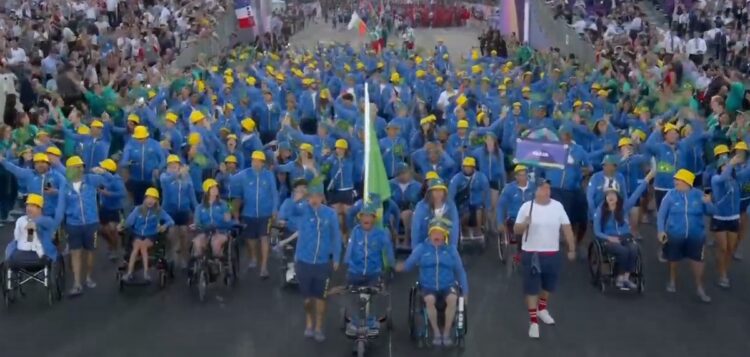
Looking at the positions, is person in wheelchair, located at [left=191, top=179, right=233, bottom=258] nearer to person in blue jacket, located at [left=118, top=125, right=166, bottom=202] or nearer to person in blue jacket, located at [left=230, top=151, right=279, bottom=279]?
person in blue jacket, located at [left=230, top=151, right=279, bottom=279]

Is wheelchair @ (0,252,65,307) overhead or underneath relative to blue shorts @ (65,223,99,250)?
underneath

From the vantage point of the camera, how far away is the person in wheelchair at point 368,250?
1059cm

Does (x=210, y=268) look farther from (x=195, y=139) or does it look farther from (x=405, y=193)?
(x=405, y=193)

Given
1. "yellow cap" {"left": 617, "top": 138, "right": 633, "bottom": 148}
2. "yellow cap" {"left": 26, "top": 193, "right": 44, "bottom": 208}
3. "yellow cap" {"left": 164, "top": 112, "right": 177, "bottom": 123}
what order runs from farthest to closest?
"yellow cap" {"left": 164, "top": 112, "right": 177, "bottom": 123}, "yellow cap" {"left": 617, "top": 138, "right": 633, "bottom": 148}, "yellow cap" {"left": 26, "top": 193, "right": 44, "bottom": 208}

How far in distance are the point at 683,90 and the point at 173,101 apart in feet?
30.5

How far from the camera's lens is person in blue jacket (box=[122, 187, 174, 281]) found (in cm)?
1255

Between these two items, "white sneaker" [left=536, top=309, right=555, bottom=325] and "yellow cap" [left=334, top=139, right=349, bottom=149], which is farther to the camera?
"yellow cap" [left=334, top=139, right=349, bottom=149]

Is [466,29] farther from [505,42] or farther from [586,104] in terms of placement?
[586,104]

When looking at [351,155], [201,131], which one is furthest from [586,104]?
[201,131]

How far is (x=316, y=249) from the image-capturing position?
1069 cm

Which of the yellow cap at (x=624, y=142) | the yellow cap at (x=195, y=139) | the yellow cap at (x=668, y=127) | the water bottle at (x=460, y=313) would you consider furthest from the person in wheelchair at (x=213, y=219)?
the yellow cap at (x=668, y=127)

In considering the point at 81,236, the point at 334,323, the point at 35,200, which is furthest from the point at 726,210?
the point at 35,200

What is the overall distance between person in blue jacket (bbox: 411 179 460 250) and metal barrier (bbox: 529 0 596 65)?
2202 cm

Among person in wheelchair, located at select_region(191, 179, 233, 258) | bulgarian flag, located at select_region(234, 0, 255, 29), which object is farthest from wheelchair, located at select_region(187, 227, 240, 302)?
bulgarian flag, located at select_region(234, 0, 255, 29)
